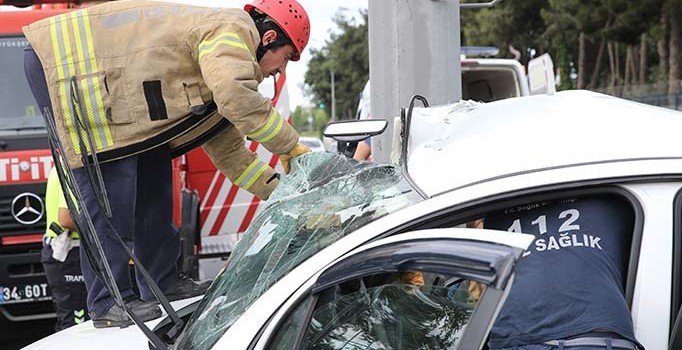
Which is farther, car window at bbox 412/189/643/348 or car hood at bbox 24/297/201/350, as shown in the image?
car hood at bbox 24/297/201/350

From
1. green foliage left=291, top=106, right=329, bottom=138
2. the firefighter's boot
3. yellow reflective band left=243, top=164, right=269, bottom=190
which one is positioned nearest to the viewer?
the firefighter's boot

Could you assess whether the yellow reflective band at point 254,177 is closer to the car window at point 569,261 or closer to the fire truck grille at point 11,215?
the car window at point 569,261

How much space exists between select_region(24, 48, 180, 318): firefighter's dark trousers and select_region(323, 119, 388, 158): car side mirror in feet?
3.10

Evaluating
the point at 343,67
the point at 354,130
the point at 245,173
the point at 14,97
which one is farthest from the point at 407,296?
the point at 343,67

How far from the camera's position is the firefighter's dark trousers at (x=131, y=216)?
3482 millimetres

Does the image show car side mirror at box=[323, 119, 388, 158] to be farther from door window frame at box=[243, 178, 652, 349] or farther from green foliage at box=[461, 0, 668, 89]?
green foliage at box=[461, 0, 668, 89]

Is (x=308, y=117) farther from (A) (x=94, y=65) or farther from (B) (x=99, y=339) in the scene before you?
(B) (x=99, y=339)

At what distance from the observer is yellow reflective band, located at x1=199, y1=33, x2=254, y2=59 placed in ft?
11.2

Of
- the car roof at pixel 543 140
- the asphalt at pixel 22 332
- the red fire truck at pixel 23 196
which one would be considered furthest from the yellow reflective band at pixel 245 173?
the asphalt at pixel 22 332

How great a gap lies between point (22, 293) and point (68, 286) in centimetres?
110

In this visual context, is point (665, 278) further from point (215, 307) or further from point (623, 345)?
point (215, 307)

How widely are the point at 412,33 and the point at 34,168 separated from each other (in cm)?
304

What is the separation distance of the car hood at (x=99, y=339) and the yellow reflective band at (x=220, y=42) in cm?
94

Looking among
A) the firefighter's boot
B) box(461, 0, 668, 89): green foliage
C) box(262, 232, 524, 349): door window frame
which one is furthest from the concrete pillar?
box(461, 0, 668, 89): green foliage
